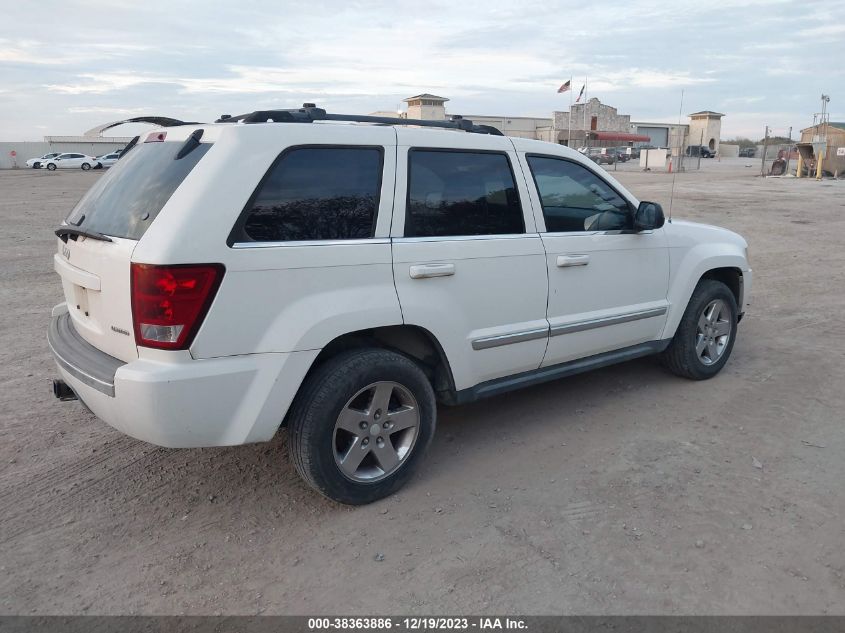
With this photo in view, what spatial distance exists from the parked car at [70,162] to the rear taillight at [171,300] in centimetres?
5402

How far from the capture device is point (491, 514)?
3432mm

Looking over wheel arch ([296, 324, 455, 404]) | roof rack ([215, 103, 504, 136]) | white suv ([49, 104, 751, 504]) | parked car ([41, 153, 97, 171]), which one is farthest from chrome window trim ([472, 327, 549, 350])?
parked car ([41, 153, 97, 171])

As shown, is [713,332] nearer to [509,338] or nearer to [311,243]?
[509,338]

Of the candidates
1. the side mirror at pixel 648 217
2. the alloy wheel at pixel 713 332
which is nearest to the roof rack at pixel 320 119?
the side mirror at pixel 648 217

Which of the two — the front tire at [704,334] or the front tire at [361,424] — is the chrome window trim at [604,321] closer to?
the front tire at [704,334]

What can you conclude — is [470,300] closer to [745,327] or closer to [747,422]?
[747,422]

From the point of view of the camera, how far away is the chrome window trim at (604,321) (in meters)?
4.20

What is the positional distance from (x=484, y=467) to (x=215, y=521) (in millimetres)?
1519

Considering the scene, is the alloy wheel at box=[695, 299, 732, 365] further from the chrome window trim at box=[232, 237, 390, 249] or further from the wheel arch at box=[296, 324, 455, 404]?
the chrome window trim at box=[232, 237, 390, 249]

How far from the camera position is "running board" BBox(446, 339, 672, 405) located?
3895 millimetres

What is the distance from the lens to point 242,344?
2.99m

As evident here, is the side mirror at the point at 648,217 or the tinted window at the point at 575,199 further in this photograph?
the side mirror at the point at 648,217

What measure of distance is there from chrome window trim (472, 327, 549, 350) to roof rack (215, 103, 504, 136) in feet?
4.10
